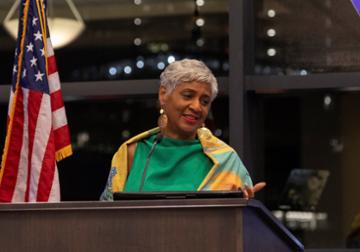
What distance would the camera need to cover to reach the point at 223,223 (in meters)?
2.78

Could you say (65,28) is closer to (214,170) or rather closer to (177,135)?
(177,135)

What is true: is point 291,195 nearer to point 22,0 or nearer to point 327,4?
point 327,4

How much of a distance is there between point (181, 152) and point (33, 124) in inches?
61.7

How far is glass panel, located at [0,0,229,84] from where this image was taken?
592 cm

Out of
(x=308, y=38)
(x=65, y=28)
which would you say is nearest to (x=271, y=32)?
(x=308, y=38)

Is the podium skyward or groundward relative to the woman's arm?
groundward

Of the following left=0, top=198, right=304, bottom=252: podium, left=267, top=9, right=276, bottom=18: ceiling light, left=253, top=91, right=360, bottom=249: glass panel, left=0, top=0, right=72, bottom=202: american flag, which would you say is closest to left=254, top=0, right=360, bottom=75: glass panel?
left=267, top=9, right=276, bottom=18: ceiling light

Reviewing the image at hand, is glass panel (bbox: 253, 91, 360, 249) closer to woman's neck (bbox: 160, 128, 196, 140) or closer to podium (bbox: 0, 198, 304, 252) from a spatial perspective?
woman's neck (bbox: 160, 128, 196, 140)

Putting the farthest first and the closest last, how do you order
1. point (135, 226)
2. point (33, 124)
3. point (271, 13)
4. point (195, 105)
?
point (271, 13)
point (33, 124)
point (195, 105)
point (135, 226)

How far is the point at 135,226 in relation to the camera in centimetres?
283

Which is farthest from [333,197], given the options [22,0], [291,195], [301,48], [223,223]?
[223,223]

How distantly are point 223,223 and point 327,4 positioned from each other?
326cm

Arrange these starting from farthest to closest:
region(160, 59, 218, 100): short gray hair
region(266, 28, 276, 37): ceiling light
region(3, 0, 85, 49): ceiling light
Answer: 1. region(3, 0, 85, 49): ceiling light
2. region(266, 28, 276, 37): ceiling light
3. region(160, 59, 218, 100): short gray hair

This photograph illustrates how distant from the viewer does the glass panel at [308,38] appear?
571cm
